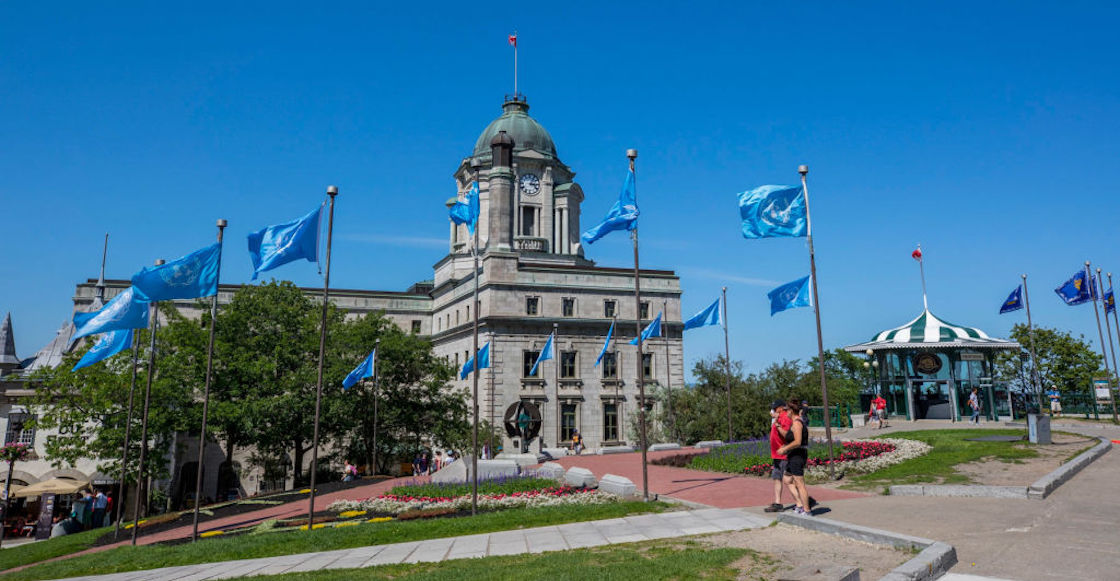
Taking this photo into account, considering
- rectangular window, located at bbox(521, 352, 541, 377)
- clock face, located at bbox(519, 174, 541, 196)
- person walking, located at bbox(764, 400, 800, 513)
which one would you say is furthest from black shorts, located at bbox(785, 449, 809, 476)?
clock face, located at bbox(519, 174, 541, 196)

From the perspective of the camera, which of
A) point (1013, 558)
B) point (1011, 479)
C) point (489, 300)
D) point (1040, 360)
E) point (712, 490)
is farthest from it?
point (1040, 360)

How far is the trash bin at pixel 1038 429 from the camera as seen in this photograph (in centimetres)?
2247

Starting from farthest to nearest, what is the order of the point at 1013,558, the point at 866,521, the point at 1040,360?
the point at 1040,360 < the point at 866,521 < the point at 1013,558

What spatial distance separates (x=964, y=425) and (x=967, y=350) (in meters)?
5.15

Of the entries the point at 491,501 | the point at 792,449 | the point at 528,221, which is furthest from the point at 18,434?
the point at 792,449

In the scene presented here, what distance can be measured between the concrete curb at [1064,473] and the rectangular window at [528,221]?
43589mm

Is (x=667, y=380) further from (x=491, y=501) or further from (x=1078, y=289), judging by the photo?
(x=491, y=501)

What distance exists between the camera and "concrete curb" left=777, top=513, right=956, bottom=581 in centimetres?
779

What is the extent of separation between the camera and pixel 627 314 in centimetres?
4984

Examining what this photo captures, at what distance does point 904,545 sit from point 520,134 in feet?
187

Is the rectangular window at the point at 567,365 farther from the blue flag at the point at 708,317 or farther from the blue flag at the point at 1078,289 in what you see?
the blue flag at the point at 1078,289

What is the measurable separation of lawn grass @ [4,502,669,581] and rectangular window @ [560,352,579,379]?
32479mm

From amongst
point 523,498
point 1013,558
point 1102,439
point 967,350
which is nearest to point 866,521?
point 1013,558

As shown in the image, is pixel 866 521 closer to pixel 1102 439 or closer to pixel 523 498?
pixel 523 498
